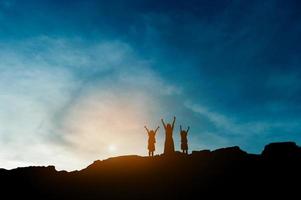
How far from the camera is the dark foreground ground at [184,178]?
35.7m

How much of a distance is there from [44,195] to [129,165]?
32.3 feet

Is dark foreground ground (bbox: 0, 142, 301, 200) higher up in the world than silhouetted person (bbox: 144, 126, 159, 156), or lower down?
lower down

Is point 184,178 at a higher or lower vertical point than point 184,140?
lower

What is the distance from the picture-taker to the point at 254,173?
3712 centimetres

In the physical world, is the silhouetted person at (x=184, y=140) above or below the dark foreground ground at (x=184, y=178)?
above

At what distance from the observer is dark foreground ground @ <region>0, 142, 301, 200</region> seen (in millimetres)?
35719

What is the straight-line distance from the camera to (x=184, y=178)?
37656 mm

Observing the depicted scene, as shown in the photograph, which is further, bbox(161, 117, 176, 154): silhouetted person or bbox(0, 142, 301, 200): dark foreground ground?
bbox(161, 117, 176, 154): silhouetted person

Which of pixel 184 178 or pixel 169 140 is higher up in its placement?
pixel 169 140

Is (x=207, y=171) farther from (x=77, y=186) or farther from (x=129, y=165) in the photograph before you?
(x=77, y=186)

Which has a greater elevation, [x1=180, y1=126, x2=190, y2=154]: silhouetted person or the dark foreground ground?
[x1=180, y1=126, x2=190, y2=154]: silhouetted person

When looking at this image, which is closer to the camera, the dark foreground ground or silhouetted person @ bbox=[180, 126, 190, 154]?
the dark foreground ground

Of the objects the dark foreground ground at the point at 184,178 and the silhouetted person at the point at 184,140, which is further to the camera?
the silhouetted person at the point at 184,140

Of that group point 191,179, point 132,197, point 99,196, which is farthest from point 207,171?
point 99,196
